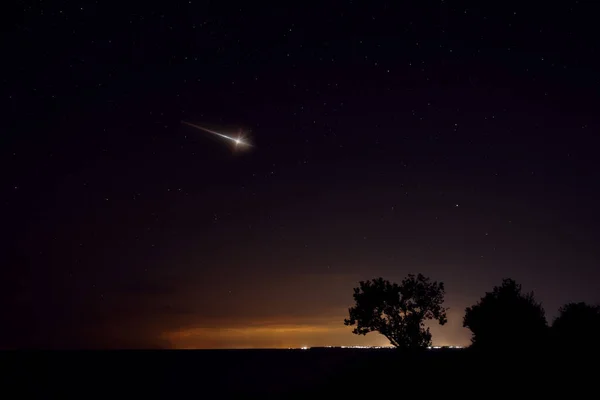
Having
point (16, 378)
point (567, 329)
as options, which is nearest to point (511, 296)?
point (567, 329)

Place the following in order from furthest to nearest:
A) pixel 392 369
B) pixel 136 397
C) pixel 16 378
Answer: pixel 16 378, pixel 136 397, pixel 392 369

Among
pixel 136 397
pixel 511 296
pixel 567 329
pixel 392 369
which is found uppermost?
pixel 511 296

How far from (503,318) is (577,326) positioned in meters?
9.39

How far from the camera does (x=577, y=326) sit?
158 ft

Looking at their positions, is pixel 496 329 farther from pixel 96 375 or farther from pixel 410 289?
pixel 96 375

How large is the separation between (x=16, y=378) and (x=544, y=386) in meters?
103

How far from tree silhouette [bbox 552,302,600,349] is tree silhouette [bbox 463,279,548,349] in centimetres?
211

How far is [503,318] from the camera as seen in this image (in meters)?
56.8

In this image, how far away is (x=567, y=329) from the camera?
161 feet

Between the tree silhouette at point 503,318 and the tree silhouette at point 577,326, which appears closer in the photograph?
the tree silhouette at point 577,326

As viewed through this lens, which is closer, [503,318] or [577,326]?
[577,326]

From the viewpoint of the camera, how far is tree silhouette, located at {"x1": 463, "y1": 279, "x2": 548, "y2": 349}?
5419 cm

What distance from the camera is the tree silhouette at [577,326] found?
39562 mm

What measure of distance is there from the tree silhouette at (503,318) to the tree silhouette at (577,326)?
211 centimetres
